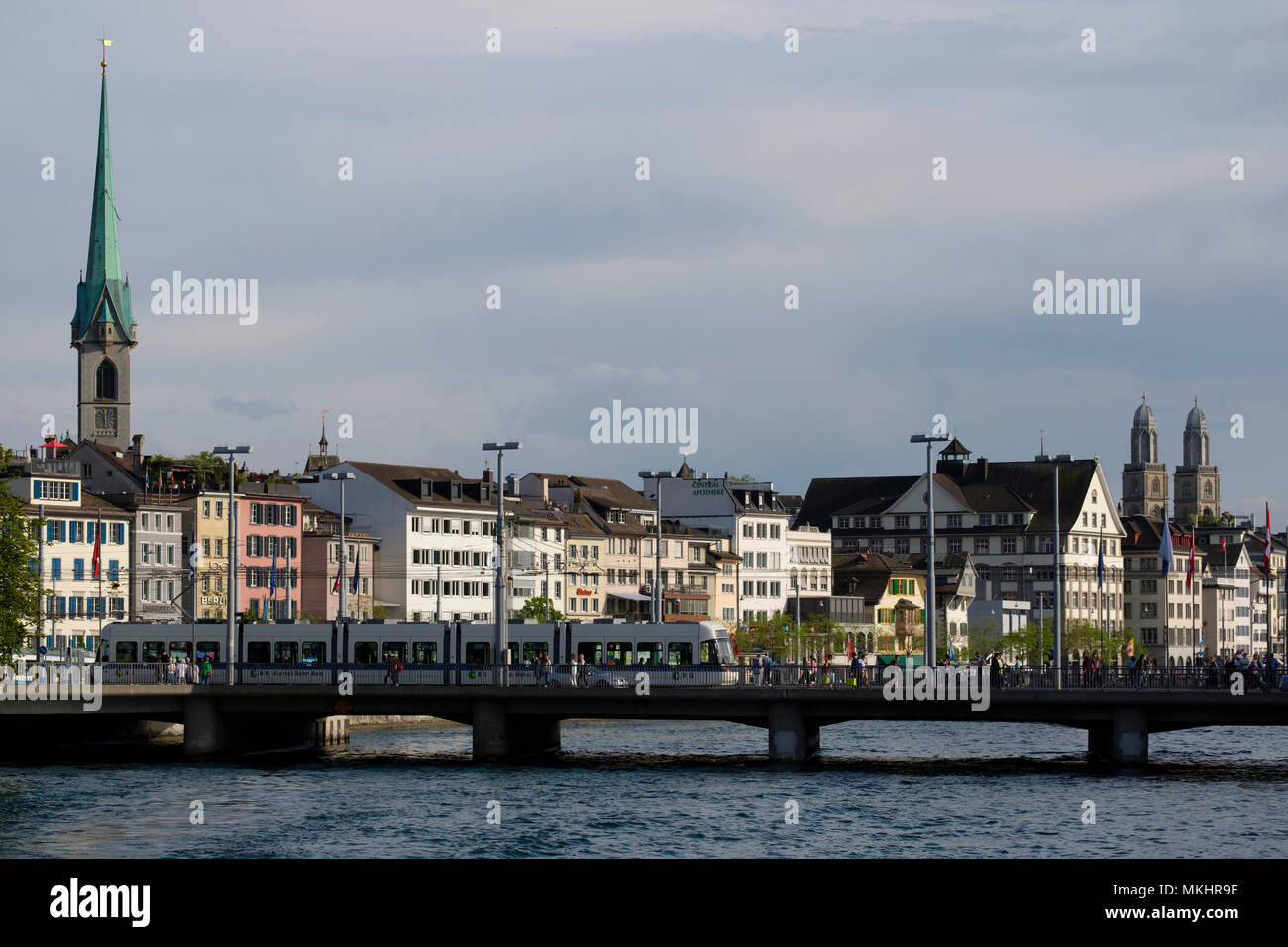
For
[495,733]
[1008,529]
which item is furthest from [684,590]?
[495,733]

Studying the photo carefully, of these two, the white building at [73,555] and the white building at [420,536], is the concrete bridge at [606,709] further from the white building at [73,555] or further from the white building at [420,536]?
the white building at [420,536]

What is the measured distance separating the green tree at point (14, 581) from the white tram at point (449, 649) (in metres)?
5.05

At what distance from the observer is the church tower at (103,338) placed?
18162cm

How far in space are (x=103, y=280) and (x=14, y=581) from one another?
112 meters

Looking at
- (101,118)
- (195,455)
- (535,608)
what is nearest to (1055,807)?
(535,608)

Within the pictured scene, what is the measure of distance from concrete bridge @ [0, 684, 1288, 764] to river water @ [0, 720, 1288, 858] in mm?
1316

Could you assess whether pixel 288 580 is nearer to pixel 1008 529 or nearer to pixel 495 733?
pixel 495 733

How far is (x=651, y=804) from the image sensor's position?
58.8m

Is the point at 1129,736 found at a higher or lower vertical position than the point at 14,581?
lower

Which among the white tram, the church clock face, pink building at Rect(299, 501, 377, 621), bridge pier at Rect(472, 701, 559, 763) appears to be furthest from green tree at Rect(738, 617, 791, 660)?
bridge pier at Rect(472, 701, 559, 763)

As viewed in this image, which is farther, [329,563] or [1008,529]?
[1008,529]

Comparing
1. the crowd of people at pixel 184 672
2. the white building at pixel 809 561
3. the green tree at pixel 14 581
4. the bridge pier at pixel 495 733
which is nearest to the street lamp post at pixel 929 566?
the bridge pier at pixel 495 733
